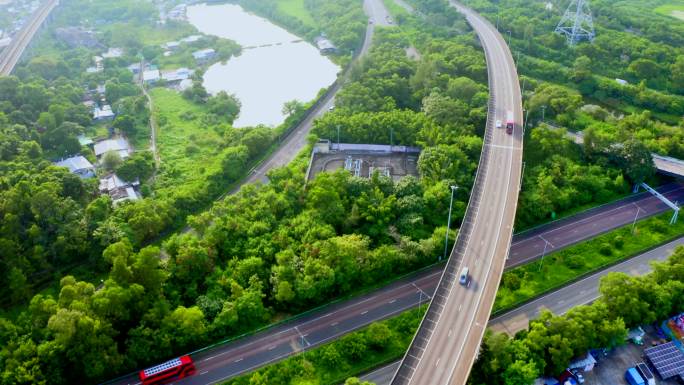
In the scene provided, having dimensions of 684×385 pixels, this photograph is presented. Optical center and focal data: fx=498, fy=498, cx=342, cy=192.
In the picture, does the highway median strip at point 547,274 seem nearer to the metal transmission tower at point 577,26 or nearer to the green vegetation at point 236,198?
the green vegetation at point 236,198

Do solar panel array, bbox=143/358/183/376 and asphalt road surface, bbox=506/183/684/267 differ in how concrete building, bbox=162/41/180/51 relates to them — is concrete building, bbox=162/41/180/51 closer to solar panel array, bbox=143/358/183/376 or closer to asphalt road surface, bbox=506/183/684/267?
solar panel array, bbox=143/358/183/376

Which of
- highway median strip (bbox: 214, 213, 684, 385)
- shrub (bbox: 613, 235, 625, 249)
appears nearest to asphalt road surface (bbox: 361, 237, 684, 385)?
highway median strip (bbox: 214, 213, 684, 385)

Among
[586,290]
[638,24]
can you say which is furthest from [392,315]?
[638,24]

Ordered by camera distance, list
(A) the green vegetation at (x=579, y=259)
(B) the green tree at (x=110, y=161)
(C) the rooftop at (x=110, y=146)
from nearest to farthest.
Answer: (A) the green vegetation at (x=579, y=259) < (B) the green tree at (x=110, y=161) < (C) the rooftop at (x=110, y=146)

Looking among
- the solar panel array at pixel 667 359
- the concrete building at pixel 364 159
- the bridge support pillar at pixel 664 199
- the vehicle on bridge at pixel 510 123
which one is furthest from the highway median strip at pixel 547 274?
the concrete building at pixel 364 159

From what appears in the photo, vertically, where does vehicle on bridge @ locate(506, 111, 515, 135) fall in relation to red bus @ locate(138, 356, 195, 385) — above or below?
above
